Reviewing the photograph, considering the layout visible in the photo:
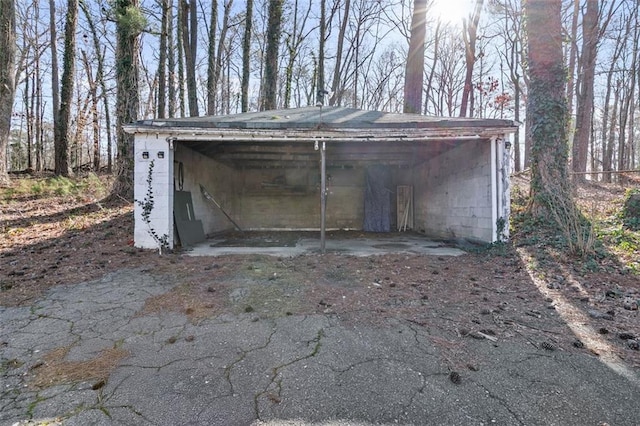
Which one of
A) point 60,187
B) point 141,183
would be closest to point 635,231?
point 141,183

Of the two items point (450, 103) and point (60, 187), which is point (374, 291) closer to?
point (60, 187)

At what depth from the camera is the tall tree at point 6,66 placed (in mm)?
7648

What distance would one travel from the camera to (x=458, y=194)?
7016mm

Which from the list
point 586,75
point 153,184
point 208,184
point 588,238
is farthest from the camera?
point 586,75

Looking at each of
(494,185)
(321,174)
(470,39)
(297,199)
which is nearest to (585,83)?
(470,39)

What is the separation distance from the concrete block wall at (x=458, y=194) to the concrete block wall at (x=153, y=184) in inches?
213

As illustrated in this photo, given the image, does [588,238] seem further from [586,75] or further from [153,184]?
[586,75]

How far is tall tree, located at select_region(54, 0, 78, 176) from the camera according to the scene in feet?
30.9

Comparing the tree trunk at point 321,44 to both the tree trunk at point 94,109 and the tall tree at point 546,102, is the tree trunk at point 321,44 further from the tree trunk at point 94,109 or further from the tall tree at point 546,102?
the tree trunk at point 94,109

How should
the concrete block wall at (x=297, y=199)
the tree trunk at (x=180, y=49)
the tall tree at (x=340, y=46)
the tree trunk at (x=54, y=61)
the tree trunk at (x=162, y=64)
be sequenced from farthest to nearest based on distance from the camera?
the tall tree at (x=340, y=46) → the tree trunk at (x=54, y=61) → the tree trunk at (x=180, y=49) → the concrete block wall at (x=297, y=199) → the tree trunk at (x=162, y=64)

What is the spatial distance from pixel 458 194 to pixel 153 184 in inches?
232

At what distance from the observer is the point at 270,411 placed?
5.61 feet

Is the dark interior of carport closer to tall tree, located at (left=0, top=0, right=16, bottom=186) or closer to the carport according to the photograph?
the carport

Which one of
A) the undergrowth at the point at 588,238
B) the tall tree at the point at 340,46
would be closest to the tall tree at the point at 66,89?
the tall tree at the point at 340,46
